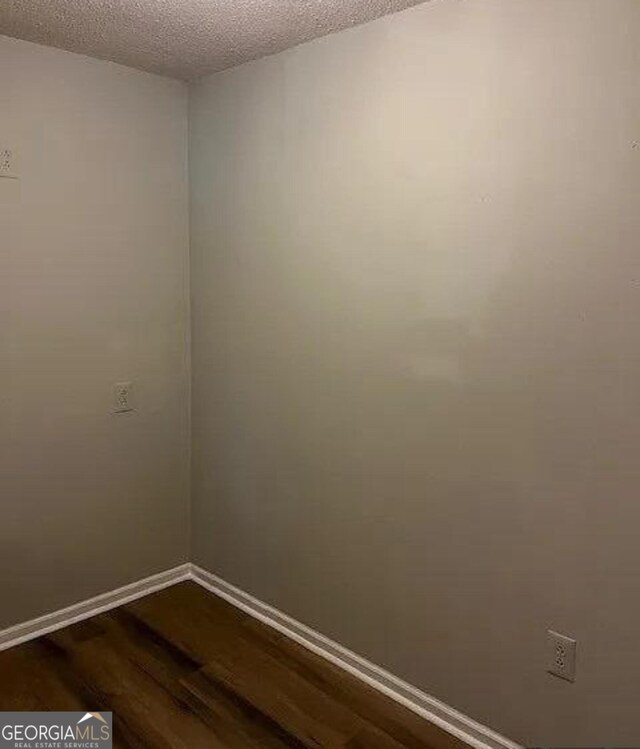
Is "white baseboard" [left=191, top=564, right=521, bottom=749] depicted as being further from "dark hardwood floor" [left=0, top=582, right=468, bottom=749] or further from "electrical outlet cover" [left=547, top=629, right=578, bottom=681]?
"electrical outlet cover" [left=547, top=629, right=578, bottom=681]

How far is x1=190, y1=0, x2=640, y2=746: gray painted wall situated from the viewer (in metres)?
1.61

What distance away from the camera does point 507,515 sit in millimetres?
1849

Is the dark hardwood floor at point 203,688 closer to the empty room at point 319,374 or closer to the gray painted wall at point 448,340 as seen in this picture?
the empty room at point 319,374

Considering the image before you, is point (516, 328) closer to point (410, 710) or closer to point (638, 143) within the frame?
point (638, 143)

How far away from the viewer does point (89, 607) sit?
270cm

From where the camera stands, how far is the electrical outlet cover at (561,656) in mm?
1739

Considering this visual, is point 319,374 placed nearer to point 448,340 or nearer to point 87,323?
point 448,340

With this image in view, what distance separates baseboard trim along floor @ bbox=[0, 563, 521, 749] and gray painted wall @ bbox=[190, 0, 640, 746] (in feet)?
0.17

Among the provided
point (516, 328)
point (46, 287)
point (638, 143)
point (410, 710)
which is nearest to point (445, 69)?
point (638, 143)

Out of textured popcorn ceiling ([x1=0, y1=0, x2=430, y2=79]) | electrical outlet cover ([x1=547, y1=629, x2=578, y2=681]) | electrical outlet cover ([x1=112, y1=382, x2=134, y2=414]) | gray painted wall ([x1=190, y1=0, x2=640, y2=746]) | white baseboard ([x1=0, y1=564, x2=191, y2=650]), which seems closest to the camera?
gray painted wall ([x1=190, y1=0, x2=640, y2=746])

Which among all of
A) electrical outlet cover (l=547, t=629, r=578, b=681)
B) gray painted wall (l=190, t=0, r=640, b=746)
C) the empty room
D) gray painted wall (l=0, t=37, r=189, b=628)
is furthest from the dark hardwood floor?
electrical outlet cover (l=547, t=629, r=578, b=681)

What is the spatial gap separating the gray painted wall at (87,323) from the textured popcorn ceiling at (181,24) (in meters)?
0.16

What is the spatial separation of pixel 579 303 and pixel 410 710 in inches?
59.0

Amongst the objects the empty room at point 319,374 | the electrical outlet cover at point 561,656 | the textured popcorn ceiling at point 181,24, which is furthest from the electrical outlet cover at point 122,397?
the electrical outlet cover at point 561,656
